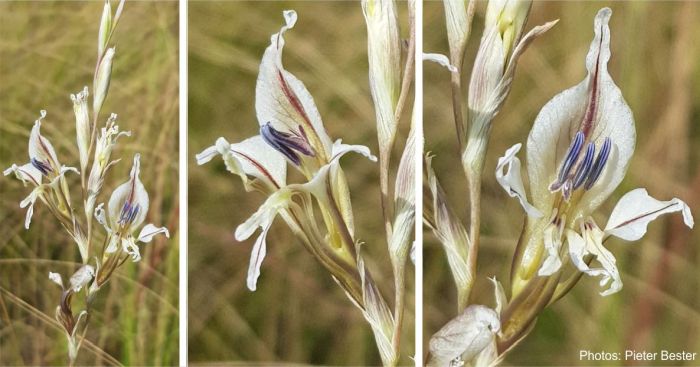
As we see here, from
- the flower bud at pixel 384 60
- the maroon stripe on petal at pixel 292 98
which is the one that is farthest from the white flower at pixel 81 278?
the flower bud at pixel 384 60

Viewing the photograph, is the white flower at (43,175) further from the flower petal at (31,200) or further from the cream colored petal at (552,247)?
the cream colored petal at (552,247)

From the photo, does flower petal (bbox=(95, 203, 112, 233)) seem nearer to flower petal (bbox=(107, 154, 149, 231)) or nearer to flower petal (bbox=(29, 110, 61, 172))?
flower petal (bbox=(107, 154, 149, 231))

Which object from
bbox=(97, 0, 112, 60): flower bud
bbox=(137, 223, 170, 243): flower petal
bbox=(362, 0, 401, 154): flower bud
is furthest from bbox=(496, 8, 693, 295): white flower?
bbox=(97, 0, 112, 60): flower bud

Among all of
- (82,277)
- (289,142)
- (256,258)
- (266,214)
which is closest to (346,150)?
(289,142)

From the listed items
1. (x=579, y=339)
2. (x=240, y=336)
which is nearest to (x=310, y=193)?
(x=240, y=336)

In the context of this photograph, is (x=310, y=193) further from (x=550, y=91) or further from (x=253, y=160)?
(x=550, y=91)

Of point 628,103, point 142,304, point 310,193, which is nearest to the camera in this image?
point 628,103
